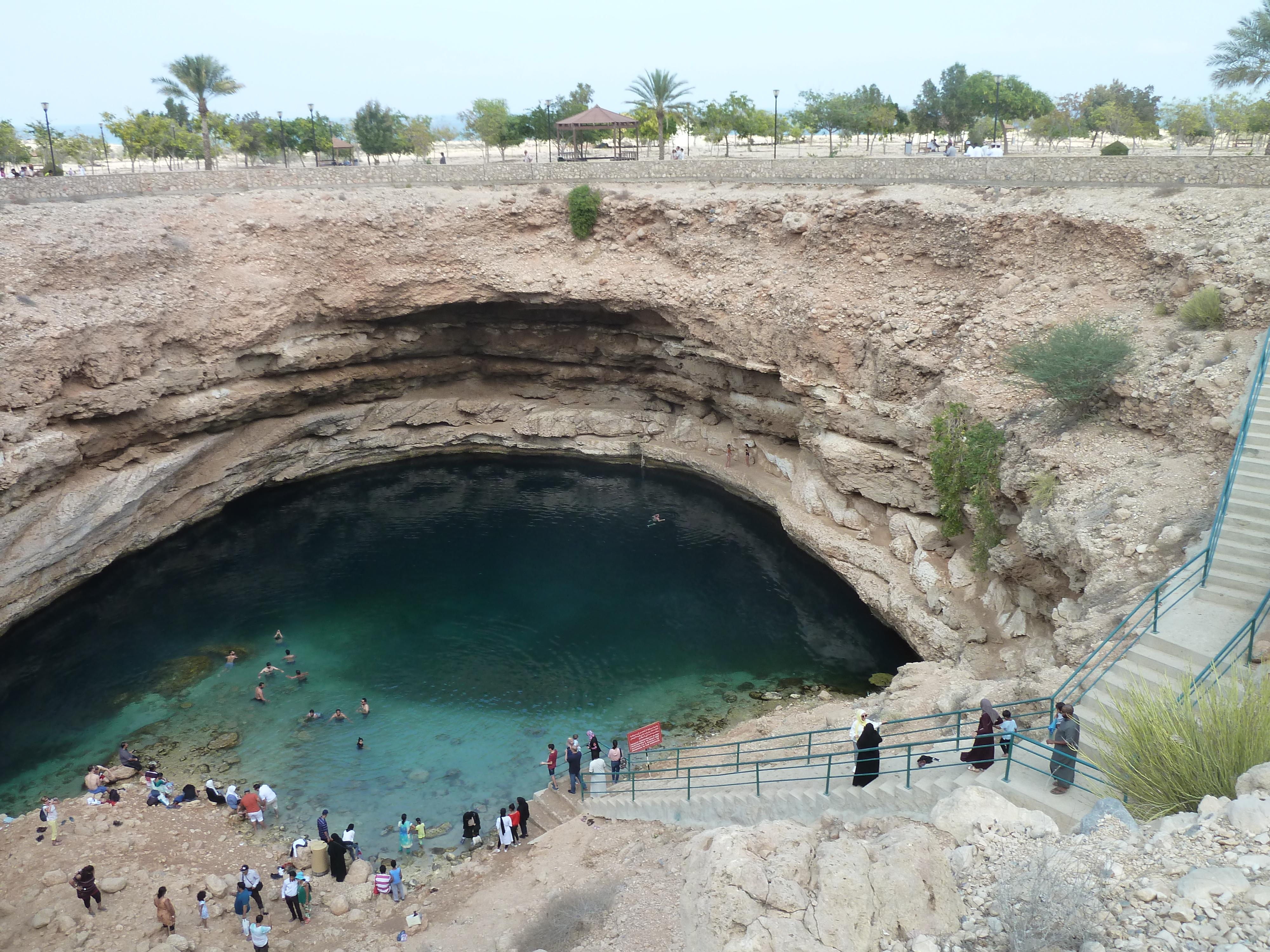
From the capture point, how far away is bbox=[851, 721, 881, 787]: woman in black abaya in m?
13.7

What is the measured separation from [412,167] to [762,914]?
3688 centimetres

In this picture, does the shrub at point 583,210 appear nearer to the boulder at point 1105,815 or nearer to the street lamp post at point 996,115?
the street lamp post at point 996,115

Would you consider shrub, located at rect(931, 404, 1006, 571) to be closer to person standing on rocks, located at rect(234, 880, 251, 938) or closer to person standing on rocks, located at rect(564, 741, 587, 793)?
person standing on rocks, located at rect(564, 741, 587, 793)

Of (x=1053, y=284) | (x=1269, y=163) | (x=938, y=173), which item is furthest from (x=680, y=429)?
(x=1269, y=163)

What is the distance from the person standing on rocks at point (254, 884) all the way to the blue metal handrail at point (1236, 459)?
18861 mm

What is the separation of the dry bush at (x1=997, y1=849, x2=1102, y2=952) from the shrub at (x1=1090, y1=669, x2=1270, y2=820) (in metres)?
1.82

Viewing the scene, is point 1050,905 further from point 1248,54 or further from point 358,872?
point 1248,54

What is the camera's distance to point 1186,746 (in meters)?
9.94

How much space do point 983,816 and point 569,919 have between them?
24.2ft

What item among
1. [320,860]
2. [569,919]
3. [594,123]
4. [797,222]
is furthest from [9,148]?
[569,919]

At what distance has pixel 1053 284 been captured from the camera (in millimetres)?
26562

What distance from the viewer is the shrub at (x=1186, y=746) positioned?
9680 mm

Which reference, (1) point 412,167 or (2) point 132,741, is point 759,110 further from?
(2) point 132,741

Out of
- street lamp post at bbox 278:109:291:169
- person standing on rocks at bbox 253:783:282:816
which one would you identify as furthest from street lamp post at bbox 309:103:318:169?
person standing on rocks at bbox 253:783:282:816
